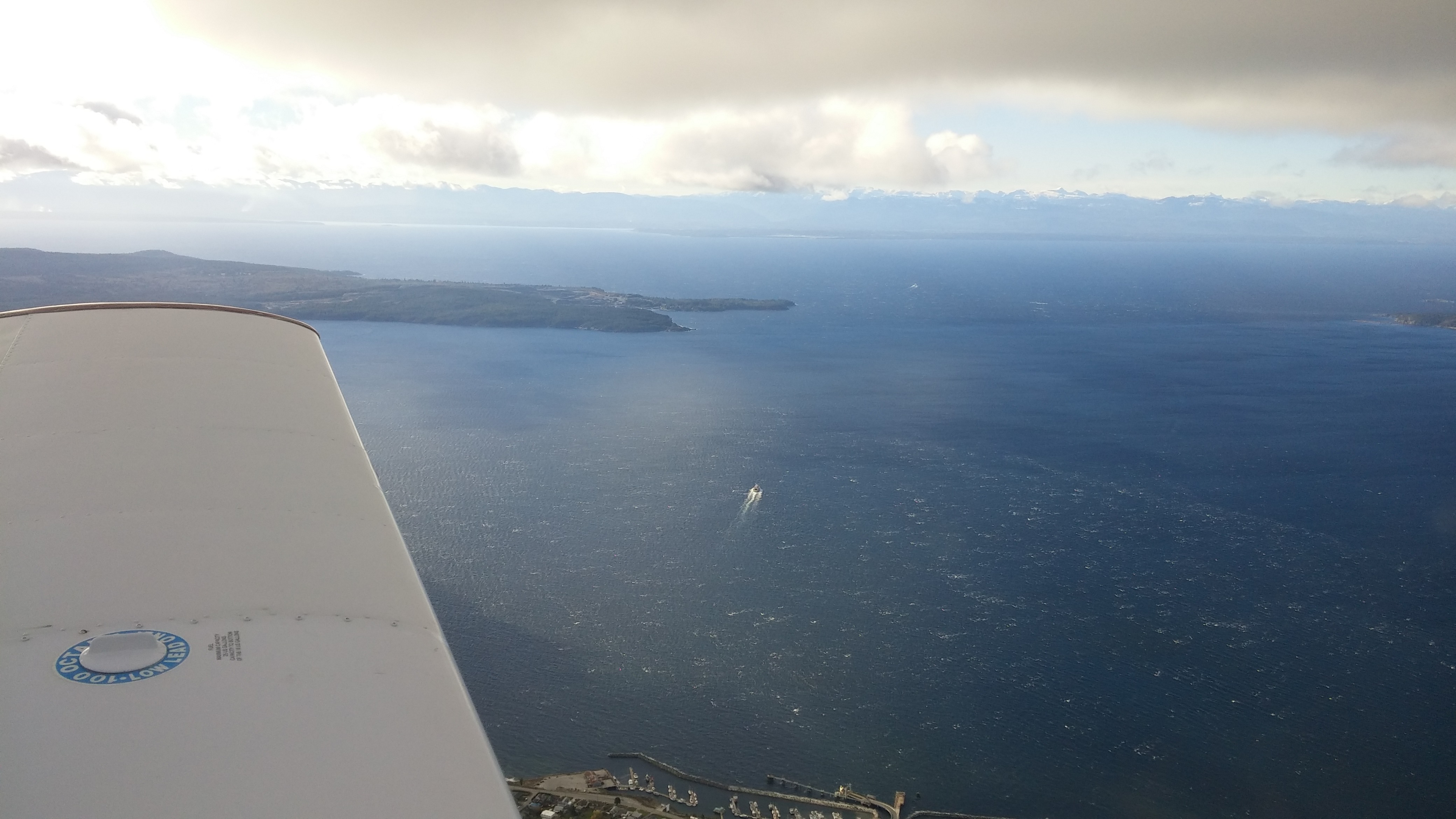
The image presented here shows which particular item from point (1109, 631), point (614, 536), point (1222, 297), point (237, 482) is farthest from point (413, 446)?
point (1222, 297)

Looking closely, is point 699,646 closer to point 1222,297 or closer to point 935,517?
point 935,517

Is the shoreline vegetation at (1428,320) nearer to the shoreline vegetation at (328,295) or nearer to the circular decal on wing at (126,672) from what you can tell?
the shoreline vegetation at (328,295)

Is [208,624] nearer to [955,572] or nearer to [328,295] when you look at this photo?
[955,572]

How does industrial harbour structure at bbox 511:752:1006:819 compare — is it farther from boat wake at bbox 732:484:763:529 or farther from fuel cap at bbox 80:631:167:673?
fuel cap at bbox 80:631:167:673

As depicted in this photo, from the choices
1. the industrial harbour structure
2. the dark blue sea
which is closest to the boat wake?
the dark blue sea

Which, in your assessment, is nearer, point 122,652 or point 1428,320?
point 122,652

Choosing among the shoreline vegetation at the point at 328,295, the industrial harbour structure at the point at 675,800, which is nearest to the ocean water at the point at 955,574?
the industrial harbour structure at the point at 675,800

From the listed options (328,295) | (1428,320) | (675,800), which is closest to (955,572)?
(675,800)
